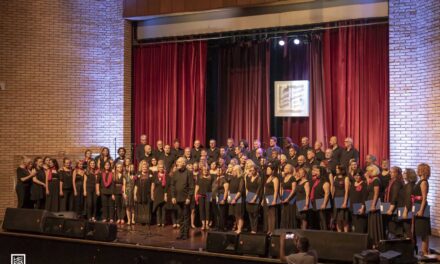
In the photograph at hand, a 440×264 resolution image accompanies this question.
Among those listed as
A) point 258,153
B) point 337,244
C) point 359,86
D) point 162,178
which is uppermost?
point 359,86

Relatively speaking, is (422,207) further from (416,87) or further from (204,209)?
(204,209)

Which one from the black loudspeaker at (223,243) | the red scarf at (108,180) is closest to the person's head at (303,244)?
the black loudspeaker at (223,243)

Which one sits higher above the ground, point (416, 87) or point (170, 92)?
point (170, 92)

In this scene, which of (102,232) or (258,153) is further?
(258,153)

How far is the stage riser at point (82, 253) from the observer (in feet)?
26.3

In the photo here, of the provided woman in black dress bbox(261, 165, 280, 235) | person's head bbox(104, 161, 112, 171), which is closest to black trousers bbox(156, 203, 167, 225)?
person's head bbox(104, 161, 112, 171)

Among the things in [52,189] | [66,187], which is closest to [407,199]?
[66,187]

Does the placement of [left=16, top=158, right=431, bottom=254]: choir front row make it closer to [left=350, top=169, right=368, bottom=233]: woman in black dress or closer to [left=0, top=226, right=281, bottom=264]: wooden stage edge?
[left=350, top=169, right=368, bottom=233]: woman in black dress

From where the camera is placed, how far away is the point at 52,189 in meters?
13.0

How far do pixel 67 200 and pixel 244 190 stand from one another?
462cm

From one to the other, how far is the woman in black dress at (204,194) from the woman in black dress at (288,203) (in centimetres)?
177

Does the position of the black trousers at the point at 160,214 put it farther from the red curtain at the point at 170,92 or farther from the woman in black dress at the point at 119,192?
the red curtain at the point at 170,92

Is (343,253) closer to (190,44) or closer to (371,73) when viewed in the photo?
(371,73)

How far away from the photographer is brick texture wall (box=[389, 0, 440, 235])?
1121 cm
